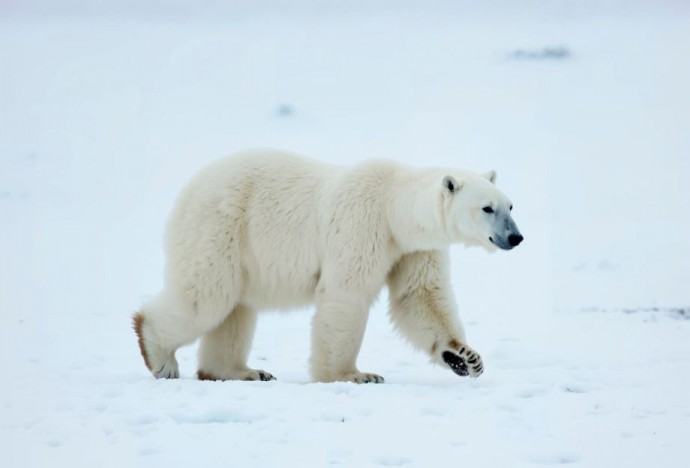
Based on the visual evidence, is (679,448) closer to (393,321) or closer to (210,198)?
(393,321)

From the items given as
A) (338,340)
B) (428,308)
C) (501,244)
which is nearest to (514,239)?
(501,244)

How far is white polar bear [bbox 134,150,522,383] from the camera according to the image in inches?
264

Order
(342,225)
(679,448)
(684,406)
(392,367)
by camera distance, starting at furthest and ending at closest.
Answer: (392,367)
(342,225)
(684,406)
(679,448)

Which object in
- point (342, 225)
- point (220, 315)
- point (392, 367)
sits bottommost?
point (392, 367)

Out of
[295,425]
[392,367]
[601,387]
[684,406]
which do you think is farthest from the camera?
[392,367]

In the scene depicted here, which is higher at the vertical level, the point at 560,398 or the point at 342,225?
the point at 342,225

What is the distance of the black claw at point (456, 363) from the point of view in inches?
264

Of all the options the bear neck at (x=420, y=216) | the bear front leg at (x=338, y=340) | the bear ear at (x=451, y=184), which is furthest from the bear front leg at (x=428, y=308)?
the bear ear at (x=451, y=184)

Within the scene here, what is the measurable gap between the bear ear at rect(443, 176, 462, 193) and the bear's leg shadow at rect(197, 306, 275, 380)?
2.08 meters

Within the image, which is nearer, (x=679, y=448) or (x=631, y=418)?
(x=679, y=448)

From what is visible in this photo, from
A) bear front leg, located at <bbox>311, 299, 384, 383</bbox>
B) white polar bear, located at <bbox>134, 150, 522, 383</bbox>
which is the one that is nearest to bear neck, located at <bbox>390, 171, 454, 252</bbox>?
white polar bear, located at <bbox>134, 150, 522, 383</bbox>

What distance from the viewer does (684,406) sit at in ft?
18.6

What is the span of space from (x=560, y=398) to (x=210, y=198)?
10.1ft

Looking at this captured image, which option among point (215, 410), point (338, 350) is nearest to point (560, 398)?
point (338, 350)
